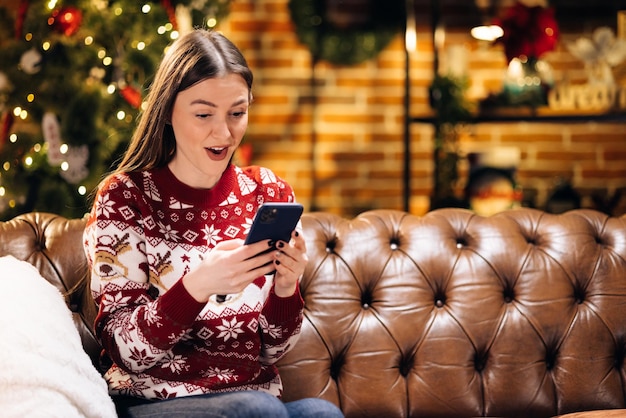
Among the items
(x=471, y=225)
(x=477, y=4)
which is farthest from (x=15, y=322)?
(x=477, y=4)

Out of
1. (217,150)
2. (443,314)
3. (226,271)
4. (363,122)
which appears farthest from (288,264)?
(363,122)

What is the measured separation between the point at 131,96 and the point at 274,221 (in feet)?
5.56

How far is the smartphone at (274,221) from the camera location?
138 cm

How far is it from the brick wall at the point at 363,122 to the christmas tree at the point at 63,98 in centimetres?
76

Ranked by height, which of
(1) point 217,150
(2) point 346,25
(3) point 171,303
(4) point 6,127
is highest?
(2) point 346,25

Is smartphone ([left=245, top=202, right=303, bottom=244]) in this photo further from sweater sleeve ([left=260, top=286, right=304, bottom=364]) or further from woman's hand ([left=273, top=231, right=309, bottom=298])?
sweater sleeve ([left=260, top=286, right=304, bottom=364])

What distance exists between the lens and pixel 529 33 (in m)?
3.12

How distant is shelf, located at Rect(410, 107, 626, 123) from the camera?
→ 311cm

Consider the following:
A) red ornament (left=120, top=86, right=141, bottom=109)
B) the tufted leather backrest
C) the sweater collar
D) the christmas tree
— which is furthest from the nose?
red ornament (left=120, top=86, right=141, bottom=109)

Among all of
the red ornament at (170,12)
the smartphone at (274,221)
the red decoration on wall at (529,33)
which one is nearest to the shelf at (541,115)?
the red decoration on wall at (529,33)

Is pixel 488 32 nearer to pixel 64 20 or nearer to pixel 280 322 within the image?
pixel 64 20

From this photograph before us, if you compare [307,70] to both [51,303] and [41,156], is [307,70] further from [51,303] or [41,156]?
[51,303]

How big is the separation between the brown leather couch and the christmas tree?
871mm

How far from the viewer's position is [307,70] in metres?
3.66
